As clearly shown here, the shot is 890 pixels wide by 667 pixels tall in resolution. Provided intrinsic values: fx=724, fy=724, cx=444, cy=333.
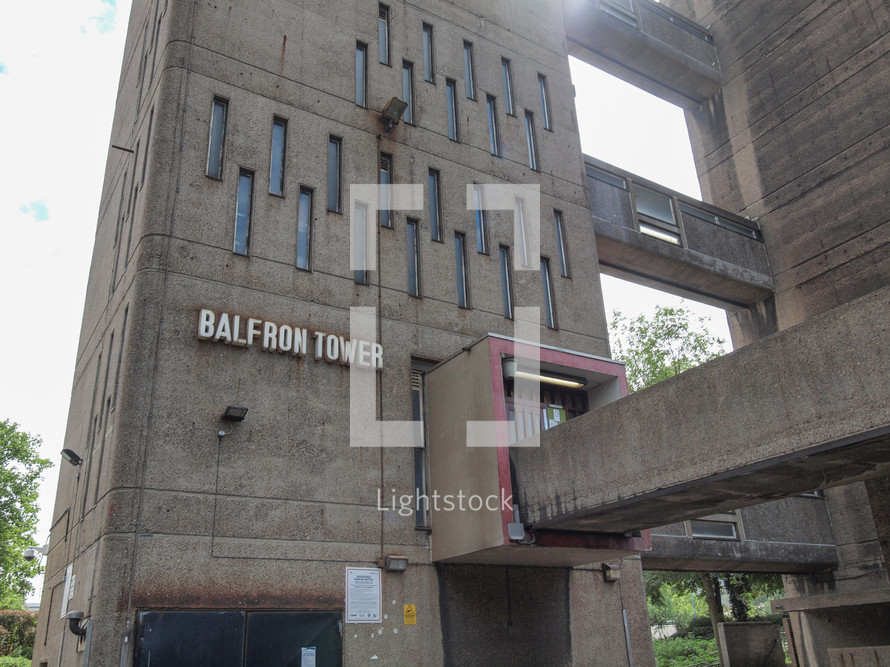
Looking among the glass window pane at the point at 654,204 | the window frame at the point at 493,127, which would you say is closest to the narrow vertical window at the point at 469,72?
the window frame at the point at 493,127

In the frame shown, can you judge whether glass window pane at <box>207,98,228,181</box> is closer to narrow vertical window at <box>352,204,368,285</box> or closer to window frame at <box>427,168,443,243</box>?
narrow vertical window at <box>352,204,368,285</box>

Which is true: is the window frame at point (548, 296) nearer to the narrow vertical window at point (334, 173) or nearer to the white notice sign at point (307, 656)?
the narrow vertical window at point (334, 173)

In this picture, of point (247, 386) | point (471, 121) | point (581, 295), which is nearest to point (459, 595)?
point (247, 386)

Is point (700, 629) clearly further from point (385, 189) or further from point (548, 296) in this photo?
point (385, 189)

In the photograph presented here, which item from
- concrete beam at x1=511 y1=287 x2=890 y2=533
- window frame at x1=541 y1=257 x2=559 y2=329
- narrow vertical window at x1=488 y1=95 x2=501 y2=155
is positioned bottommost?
concrete beam at x1=511 y1=287 x2=890 y2=533

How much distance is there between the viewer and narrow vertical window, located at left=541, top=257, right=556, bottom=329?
1464 centimetres

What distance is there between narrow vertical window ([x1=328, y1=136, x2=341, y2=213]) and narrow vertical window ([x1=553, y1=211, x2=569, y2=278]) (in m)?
5.04

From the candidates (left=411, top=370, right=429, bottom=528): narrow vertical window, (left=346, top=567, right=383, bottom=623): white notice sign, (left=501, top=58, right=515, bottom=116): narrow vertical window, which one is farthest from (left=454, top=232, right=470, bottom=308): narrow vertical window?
(left=346, top=567, right=383, bottom=623): white notice sign

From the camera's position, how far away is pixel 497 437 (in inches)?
415

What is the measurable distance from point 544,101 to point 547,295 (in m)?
5.35

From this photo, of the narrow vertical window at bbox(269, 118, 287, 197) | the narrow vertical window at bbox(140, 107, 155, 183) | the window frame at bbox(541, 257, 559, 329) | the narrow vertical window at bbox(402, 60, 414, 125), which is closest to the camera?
the narrow vertical window at bbox(140, 107, 155, 183)

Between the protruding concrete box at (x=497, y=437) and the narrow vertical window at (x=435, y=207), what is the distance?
2.88 m

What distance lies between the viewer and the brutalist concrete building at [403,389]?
8.71 meters

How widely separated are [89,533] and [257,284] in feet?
14.3
